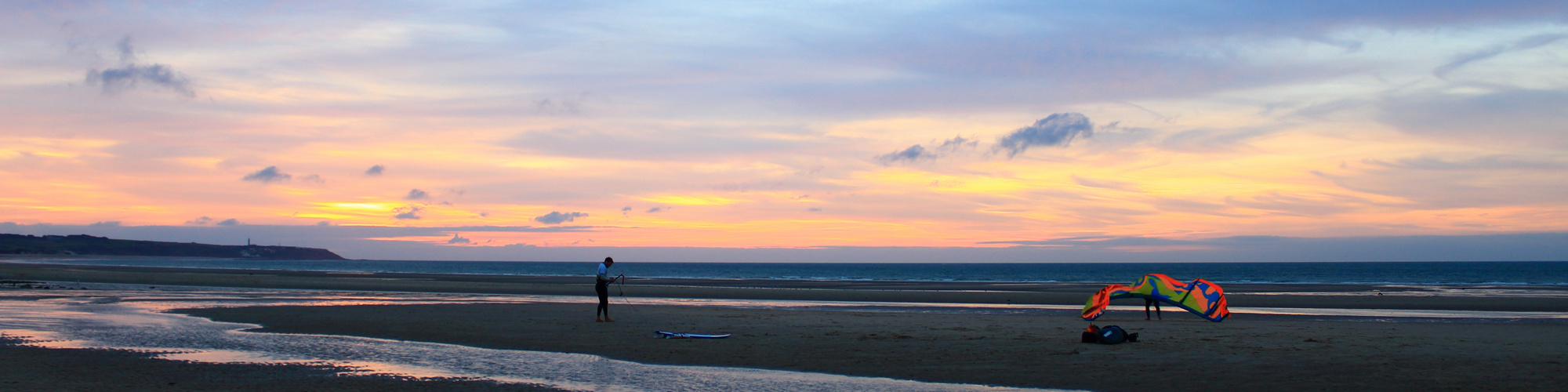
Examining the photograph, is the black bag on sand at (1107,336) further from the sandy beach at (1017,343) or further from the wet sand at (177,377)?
the wet sand at (177,377)

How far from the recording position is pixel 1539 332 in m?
18.1

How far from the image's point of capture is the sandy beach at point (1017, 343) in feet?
37.8

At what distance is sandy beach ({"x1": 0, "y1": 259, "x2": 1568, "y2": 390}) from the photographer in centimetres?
1151

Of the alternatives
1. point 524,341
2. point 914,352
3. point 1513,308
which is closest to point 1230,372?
point 914,352

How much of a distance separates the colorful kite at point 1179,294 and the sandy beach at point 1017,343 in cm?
47

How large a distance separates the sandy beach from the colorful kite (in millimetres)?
467

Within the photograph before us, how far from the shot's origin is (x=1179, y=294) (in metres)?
19.7

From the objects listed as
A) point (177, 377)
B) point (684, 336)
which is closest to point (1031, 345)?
point (684, 336)

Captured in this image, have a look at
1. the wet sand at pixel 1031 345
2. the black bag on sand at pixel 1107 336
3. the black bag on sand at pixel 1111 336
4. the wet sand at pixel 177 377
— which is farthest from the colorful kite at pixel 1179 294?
the wet sand at pixel 177 377

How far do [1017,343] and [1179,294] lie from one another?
6126 millimetres

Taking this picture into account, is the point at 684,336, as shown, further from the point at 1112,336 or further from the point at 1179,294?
the point at 1179,294

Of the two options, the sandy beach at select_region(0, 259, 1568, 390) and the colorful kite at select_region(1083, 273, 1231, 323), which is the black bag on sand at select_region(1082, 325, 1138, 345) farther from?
the colorful kite at select_region(1083, 273, 1231, 323)

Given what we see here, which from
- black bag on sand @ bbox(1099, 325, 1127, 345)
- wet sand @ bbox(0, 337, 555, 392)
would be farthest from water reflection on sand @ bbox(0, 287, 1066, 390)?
black bag on sand @ bbox(1099, 325, 1127, 345)

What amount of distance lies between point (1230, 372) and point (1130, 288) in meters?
8.60
